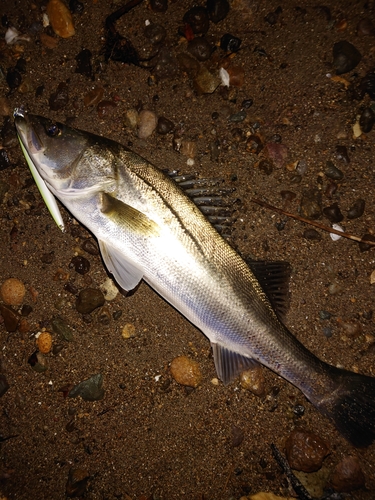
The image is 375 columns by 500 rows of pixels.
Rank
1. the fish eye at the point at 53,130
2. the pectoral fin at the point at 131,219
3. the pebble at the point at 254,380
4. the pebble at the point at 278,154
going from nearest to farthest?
the pectoral fin at the point at 131,219 < the fish eye at the point at 53,130 < the pebble at the point at 254,380 < the pebble at the point at 278,154

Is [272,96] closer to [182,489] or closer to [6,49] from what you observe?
[6,49]

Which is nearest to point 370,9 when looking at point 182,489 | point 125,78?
point 125,78

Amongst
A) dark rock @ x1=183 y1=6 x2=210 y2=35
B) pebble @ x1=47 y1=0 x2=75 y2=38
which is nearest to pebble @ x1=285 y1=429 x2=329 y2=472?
dark rock @ x1=183 y1=6 x2=210 y2=35

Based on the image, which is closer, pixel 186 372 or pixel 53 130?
pixel 53 130

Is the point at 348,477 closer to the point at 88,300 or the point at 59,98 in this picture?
the point at 88,300

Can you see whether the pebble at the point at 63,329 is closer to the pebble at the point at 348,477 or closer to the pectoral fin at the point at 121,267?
the pectoral fin at the point at 121,267

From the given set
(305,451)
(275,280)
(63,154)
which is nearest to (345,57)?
(275,280)

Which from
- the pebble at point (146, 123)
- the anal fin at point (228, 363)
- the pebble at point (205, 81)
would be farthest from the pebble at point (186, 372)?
the pebble at point (205, 81)
